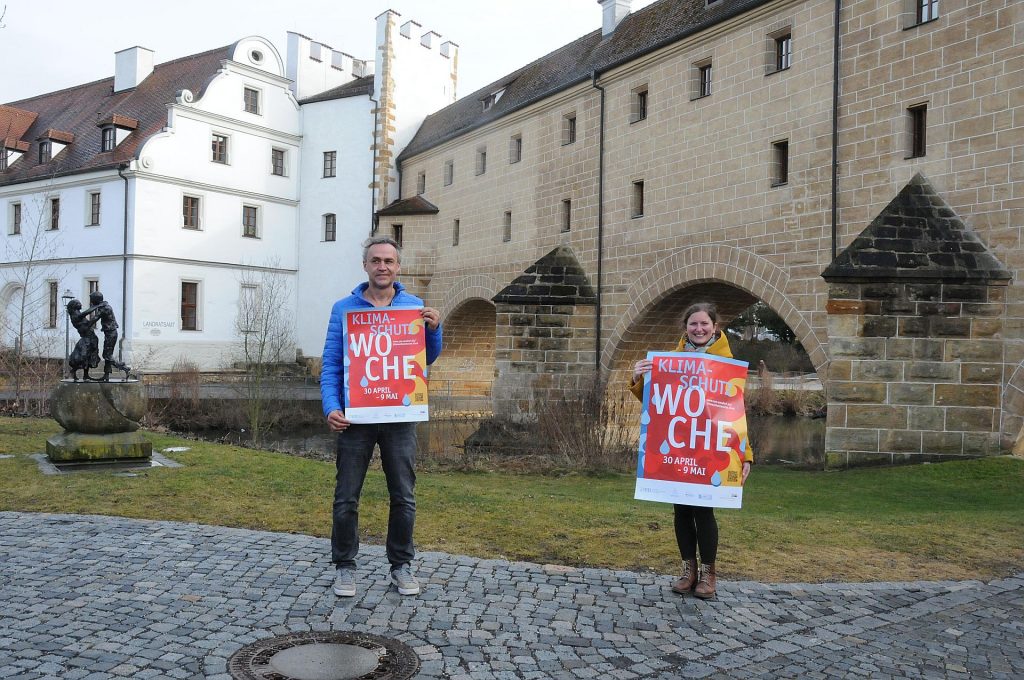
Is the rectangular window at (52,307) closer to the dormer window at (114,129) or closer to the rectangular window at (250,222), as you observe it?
the dormer window at (114,129)

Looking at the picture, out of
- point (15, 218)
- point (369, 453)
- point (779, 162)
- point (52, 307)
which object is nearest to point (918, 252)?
point (779, 162)

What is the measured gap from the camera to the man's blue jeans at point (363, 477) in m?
4.97

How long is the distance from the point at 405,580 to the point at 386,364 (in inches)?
48.1

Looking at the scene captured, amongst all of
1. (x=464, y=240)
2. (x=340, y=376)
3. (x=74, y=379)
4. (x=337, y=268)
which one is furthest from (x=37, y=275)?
(x=340, y=376)

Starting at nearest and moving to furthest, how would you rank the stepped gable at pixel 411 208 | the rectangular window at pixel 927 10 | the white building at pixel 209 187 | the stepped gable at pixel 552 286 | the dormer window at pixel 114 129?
the rectangular window at pixel 927 10, the stepped gable at pixel 552 286, the stepped gable at pixel 411 208, the white building at pixel 209 187, the dormer window at pixel 114 129

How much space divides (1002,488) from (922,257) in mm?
3627

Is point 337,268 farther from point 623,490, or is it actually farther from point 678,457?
point 678,457

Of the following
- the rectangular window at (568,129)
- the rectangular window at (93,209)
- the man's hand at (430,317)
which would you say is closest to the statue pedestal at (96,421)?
the man's hand at (430,317)

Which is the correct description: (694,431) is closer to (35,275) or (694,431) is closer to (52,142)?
(35,275)

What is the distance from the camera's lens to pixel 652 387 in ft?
17.1

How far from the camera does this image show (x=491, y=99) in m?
28.5

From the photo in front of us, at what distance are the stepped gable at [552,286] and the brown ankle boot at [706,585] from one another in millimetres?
16220

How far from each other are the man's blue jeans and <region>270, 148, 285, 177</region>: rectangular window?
105 feet

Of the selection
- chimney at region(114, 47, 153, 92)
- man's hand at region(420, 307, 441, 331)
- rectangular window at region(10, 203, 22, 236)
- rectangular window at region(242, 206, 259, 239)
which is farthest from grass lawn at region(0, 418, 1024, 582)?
chimney at region(114, 47, 153, 92)
